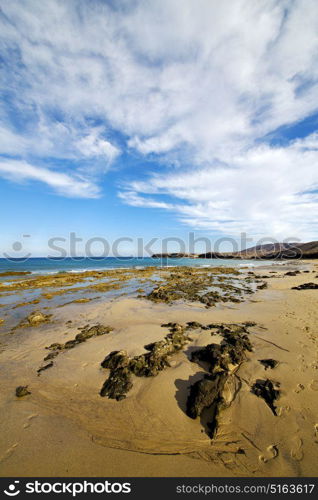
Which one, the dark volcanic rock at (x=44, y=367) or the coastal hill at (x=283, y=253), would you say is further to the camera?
the coastal hill at (x=283, y=253)

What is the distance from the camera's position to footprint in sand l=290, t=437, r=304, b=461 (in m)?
2.89

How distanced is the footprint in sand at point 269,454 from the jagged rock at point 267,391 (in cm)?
77

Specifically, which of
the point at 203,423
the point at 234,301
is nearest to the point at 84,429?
the point at 203,423

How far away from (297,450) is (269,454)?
0.46 meters

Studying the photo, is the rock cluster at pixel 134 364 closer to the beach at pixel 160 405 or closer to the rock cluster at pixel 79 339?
the beach at pixel 160 405

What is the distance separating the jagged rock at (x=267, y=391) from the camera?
12.8ft

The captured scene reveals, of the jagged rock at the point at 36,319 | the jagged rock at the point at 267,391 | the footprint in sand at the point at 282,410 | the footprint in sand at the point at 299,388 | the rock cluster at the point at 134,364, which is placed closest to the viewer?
the footprint in sand at the point at 282,410

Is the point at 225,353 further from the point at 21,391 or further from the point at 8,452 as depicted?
the point at 21,391

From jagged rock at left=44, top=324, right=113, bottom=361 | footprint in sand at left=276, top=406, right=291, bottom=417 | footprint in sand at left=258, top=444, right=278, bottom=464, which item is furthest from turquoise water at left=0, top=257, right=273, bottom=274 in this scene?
footprint in sand at left=258, top=444, right=278, bottom=464

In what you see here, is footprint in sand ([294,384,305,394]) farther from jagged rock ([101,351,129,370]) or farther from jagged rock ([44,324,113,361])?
jagged rock ([44,324,113,361])

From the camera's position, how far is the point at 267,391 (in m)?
4.13

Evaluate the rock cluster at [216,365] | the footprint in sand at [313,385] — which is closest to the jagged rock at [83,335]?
the rock cluster at [216,365]

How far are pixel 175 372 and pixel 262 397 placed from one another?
2.05m

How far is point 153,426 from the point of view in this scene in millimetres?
3566
